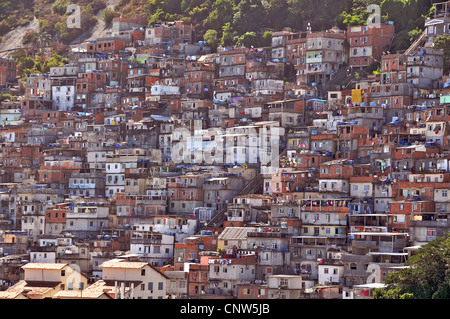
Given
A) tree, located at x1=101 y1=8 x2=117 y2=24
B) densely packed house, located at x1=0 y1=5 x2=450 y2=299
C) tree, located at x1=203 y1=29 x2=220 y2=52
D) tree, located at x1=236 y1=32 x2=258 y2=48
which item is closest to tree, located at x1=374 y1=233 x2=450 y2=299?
densely packed house, located at x1=0 y1=5 x2=450 y2=299

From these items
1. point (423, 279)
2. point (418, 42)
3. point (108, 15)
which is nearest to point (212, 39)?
point (108, 15)

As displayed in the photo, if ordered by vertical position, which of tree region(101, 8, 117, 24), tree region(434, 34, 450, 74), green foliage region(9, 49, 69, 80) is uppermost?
tree region(101, 8, 117, 24)

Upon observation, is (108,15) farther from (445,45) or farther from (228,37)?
(445,45)

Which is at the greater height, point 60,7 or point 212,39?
point 60,7

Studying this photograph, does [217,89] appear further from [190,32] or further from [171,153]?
[190,32]

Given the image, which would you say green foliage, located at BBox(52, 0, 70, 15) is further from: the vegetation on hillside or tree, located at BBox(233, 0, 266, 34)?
tree, located at BBox(233, 0, 266, 34)

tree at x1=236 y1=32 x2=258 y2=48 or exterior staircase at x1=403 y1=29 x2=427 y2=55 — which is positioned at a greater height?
tree at x1=236 y1=32 x2=258 y2=48

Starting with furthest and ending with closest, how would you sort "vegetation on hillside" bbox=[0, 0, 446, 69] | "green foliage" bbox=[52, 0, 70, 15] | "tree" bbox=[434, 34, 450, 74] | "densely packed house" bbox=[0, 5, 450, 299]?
"green foliage" bbox=[52, 0, 70, 15] → "vegetation on hillside" bbox=[0, 0, 446, 69] → "tree" bbox=[434, 34, 450, 74] → "densely packed house" bbox=[0, 5, 450, 299]

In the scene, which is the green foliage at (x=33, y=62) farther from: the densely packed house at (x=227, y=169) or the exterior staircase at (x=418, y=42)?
the exterior staircase at (x=418, y=42)

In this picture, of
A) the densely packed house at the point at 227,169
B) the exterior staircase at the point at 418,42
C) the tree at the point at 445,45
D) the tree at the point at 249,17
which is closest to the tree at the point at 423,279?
the densely packed house at the point at 227,169
